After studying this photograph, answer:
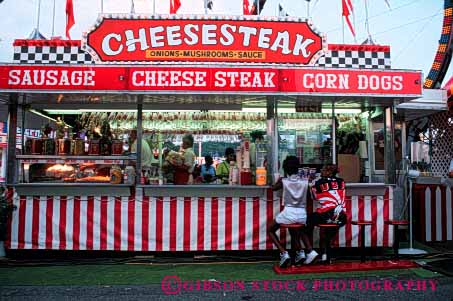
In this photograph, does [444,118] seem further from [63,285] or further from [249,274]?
[63,285]

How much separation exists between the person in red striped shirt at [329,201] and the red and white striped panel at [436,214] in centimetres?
286

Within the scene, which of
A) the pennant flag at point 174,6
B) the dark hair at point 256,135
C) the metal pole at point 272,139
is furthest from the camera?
the pennant flag at point 174,6

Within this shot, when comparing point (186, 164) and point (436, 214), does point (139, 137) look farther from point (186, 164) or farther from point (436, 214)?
point (436, 214)

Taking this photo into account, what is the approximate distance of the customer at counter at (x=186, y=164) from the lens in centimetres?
682

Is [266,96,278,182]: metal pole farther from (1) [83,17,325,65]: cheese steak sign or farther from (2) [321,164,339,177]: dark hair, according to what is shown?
(2) [321,164,339,177]: dark hair

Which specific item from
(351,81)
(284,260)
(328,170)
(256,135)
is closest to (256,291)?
(284,260)

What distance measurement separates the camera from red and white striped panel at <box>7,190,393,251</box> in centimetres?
646

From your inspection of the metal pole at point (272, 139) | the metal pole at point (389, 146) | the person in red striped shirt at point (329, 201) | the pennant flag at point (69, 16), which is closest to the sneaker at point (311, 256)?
the person in red striped shirt at point (329, 201)

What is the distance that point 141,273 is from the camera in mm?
5609

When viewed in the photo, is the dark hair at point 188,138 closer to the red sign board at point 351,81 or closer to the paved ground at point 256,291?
the red sign board at point 351,81

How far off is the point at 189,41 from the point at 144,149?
6.61 ft

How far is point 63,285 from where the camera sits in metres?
5.05

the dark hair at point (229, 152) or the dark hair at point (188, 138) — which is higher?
the dark hair at point (188, 138)

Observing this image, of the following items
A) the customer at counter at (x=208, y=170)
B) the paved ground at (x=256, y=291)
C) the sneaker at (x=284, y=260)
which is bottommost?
the paved ground at (x=256, y=291)
